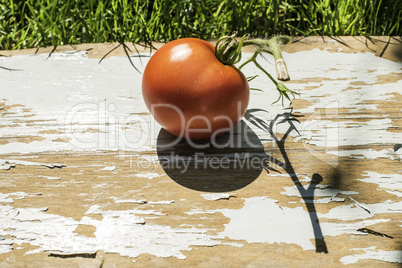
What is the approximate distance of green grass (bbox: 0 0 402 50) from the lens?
1576 mm

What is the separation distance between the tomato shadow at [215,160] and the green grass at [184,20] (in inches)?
23.8

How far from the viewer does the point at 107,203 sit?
91cm

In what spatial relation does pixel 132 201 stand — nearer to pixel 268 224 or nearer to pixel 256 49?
pixel 268 224

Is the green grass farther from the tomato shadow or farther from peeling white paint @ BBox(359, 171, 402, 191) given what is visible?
peeling white paint @ BBox(359, 171, 402, 191)

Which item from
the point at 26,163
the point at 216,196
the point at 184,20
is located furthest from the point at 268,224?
the point at 184,20

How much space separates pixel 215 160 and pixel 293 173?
0.19m

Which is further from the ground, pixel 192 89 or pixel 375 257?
pixel 192 89

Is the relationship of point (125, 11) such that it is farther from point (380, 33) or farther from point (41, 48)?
point (380, 33)

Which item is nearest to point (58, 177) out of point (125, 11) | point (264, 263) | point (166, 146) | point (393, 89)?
point (166, 146)

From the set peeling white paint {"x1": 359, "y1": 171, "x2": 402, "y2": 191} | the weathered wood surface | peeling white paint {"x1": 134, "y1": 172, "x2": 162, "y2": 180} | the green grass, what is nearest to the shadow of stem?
the weathered wood surface

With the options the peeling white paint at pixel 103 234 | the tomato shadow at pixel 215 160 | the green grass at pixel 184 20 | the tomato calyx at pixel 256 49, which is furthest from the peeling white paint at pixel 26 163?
the green grass at pixel 184 20

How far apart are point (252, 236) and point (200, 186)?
0.18 m

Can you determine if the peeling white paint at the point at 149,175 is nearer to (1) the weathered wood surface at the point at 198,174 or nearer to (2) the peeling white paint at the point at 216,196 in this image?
(1) the weathered wood surface at the point at 198,174

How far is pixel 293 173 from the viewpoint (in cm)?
99
